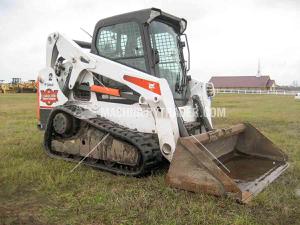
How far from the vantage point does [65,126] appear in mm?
6117

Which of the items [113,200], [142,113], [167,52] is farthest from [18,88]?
[113,200]

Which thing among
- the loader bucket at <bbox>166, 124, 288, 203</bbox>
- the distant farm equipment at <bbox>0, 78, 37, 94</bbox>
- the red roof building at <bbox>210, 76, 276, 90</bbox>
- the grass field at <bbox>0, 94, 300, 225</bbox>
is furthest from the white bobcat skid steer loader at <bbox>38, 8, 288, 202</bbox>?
the red roof building at <bbox>210, 76, 276, 90</bbox>

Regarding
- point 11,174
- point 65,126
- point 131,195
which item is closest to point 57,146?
point 65,126

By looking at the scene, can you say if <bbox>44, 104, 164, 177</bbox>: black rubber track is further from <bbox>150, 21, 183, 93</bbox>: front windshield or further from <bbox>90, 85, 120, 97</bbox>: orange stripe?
<bbox>150, 21, 183, 93</bbox>: front windshield

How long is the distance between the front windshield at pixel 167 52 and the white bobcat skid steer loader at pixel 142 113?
0.06 ft

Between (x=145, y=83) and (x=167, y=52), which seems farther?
(x=167, y=52)

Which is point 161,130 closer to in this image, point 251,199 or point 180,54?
point 251,199

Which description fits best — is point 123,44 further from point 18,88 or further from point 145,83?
point 18,88

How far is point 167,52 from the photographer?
6.46m

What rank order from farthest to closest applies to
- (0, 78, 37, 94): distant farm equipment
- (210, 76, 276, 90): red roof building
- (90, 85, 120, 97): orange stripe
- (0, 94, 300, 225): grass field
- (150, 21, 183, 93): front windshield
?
(210, 76, 276, 90): red roof building, (0, 78, 37, 94): distant farm equipment, (150, 21, 183, 93): front windshield, (90, 85, 120, 97): orange stripe, (0, 94, 300, 225): grass field

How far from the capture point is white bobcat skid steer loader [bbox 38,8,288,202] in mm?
5105

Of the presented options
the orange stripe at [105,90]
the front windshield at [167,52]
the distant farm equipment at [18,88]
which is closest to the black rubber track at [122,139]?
the orange stripe at [105,90]

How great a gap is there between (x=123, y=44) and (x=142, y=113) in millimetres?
1294

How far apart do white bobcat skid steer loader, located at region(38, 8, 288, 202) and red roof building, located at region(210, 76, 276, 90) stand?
69.7 m
